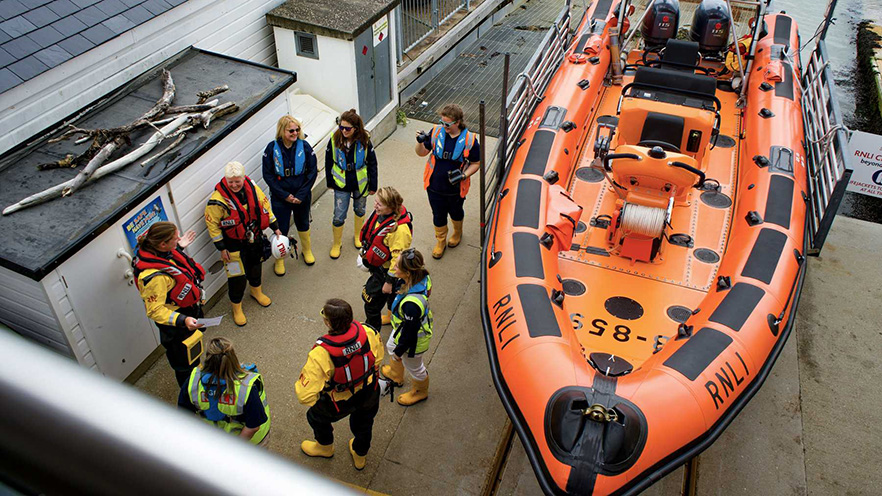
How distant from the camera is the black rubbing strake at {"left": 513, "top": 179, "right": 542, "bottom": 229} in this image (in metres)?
5.41

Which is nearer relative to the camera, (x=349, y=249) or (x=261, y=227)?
(x=261, y=227)

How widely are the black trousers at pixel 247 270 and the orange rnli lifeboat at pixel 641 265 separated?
6.44 ft

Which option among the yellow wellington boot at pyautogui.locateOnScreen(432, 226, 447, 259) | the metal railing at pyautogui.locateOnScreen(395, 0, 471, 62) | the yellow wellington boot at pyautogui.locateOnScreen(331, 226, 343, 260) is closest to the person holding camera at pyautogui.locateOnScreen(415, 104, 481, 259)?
the yellow wellington boot at pyautogui.locateOnScreen(432, 226, 447, 259)

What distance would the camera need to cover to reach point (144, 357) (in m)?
5.54

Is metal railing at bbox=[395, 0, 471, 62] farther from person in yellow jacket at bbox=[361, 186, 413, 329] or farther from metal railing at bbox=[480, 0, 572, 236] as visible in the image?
person in yellow jacket at bbox=[361, 186, 413, 329]

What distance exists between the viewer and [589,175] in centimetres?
666

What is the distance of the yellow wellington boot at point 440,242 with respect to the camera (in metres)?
6.79

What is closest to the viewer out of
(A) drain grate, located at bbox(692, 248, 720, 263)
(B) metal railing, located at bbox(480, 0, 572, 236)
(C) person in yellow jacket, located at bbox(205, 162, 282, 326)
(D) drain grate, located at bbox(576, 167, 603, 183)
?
(C) person in yellow jacket, located at bbox(205, 162, 282, 326)

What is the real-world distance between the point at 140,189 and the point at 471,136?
277cm

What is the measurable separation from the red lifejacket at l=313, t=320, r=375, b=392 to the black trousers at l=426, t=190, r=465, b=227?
2617 mm

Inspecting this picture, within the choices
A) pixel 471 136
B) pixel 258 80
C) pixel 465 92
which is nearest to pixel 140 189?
pixel 258 80

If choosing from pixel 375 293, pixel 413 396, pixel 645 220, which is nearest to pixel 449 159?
pixel 375 293

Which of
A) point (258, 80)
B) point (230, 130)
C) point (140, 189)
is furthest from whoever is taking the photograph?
point (258, 80)

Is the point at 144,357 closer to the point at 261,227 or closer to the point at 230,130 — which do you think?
the point at 261,227
